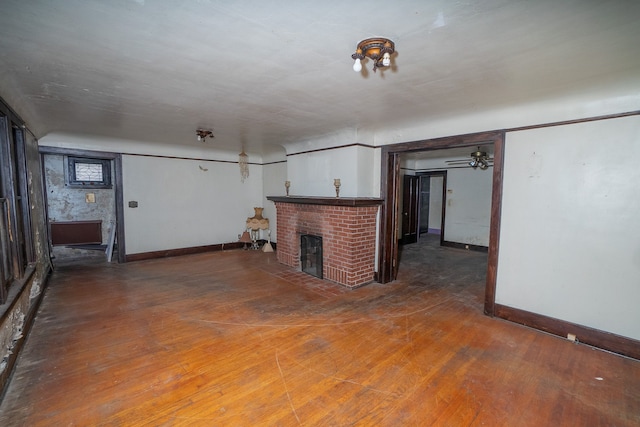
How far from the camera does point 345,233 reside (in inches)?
160

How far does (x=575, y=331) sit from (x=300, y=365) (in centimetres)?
261

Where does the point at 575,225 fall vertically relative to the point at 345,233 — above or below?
above

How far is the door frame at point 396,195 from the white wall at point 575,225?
0.24 ft

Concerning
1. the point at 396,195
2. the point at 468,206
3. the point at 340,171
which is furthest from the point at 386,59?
the point at 468,206

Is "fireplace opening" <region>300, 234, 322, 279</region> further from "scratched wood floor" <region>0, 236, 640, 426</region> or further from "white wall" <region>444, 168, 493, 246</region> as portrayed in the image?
"white wall" <region>444, 168, 493, 246</region>

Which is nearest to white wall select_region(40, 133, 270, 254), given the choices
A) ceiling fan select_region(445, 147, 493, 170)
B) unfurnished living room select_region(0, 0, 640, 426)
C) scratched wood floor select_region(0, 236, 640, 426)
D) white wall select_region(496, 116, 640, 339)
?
unfurnished living room select_region(0, 0, 640, 426)

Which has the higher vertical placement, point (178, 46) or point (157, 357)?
point (178, 46)

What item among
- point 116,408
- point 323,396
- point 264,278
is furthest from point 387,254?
point 116,408

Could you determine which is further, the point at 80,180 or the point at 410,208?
the point at 410,208

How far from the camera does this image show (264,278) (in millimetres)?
4398

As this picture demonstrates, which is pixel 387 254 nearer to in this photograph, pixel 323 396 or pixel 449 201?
pixel 323 396

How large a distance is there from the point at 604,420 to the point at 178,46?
11.5 ft

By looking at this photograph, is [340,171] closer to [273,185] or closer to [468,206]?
[273,185]

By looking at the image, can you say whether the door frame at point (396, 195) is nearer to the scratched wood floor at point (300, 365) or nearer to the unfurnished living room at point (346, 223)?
the unfurnished living room at point (346, 223)
